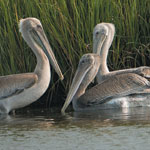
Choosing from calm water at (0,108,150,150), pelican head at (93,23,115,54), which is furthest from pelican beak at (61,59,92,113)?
pelican head at (93,23,115,54)

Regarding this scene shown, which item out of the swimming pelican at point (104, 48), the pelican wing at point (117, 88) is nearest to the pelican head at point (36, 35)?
the pelican wing at point (117, 88)

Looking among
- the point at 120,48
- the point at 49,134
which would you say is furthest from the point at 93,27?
the point at 49,134

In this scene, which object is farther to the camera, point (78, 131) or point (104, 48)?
point (104, 48)

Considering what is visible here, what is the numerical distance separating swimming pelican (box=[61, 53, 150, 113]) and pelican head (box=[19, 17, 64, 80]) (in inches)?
17.0

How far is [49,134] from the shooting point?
655cm

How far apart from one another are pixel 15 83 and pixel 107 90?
1364 millimetres

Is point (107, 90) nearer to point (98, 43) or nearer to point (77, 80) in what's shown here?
→ point (77, 80)

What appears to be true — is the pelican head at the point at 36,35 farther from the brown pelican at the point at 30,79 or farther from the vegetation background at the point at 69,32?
the vegetation background at the point at 69,32

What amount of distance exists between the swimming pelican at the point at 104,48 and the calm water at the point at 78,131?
675 mm

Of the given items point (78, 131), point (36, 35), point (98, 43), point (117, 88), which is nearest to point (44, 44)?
point (36, 35)

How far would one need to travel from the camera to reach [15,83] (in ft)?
28.6

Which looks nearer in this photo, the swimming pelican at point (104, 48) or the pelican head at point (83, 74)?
the pelican head at point (83, 74)

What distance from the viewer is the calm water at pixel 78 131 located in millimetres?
5887

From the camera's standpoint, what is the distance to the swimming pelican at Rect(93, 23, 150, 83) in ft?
29.0
